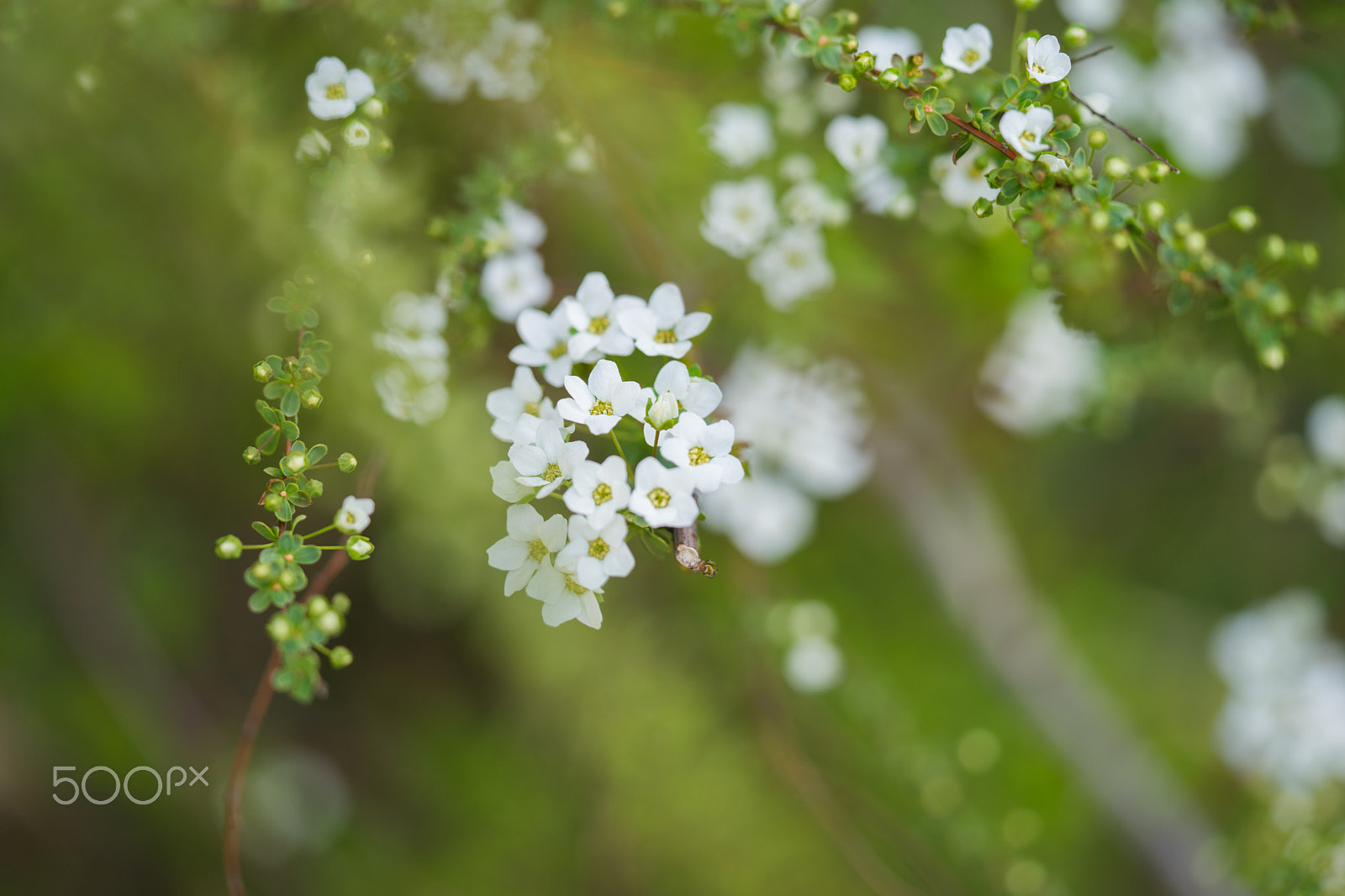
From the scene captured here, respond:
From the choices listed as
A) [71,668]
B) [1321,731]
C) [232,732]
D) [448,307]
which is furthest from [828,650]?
[71,668]

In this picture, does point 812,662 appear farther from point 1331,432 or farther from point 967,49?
point 1331,432

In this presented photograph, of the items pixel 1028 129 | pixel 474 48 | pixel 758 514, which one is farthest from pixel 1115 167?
pixel 758 514

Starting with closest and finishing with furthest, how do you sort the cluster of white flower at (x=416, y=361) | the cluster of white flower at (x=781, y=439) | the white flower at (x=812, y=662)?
the cluster of white flower at (x=416, y=361) → the white flower at (x=812, y=662) → the cluster of white flower at (x=781, y=439)

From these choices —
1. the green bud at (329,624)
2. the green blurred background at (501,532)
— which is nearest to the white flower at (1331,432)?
the green blurred background at (501,532)

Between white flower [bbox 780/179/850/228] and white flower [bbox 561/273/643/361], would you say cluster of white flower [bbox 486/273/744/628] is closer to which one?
white flower [bbox 561/273/643/361]

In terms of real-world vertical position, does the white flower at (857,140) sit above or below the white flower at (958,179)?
above

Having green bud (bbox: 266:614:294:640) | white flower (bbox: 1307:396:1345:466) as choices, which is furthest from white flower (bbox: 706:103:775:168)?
white flower (bbox: 1307:396:1345:466)

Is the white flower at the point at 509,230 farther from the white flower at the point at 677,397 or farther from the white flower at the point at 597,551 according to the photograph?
the white flower at the point at 597,551
